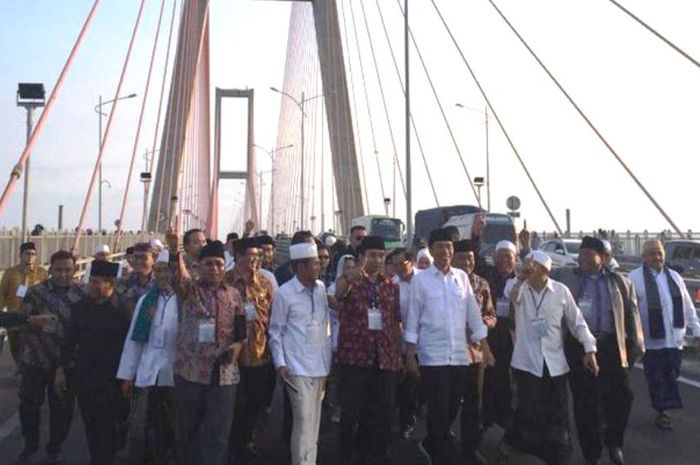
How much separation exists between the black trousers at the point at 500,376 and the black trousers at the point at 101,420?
9.68 ft

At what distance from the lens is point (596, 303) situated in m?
6.05

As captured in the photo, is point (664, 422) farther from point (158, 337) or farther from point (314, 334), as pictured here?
point (158, 337)

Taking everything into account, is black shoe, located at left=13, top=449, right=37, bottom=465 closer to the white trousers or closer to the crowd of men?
the crowd of men

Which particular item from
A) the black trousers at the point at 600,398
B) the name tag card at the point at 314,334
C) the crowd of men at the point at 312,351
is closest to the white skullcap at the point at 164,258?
the crowd of men at the point at 312,351

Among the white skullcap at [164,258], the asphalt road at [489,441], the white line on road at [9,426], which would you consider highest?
the white skullcap at [164,258]

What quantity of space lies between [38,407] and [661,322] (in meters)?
5.21

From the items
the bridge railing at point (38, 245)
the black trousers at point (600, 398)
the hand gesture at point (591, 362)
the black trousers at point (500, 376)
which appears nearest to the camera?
the hand gesture at point (591, 362)

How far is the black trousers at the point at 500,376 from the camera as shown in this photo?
661 centimetres

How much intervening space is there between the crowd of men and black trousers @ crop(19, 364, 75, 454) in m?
0.02

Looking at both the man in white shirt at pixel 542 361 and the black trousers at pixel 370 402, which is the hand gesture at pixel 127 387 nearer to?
the black trousers at pixel 370 402

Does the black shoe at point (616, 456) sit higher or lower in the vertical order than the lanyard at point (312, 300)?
lower

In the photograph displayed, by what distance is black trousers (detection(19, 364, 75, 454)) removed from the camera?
19.7 feet

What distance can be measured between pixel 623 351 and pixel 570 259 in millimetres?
17166

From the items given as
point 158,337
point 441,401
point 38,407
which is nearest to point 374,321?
point 441,401
